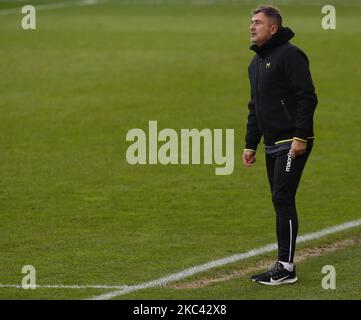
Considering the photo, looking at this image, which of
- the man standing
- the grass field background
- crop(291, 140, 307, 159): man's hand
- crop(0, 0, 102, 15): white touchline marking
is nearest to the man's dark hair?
the man standing

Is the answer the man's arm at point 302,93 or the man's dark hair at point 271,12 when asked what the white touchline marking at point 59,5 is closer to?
the man's dark hair at point 271,12

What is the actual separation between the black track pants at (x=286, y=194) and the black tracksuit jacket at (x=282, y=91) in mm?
207

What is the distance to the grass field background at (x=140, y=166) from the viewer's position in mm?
12602

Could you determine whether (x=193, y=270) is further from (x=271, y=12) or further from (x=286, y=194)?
(x=271, y=12)

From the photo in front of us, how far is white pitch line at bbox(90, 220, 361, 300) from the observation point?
11312mm

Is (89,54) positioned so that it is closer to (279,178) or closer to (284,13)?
(284,13)

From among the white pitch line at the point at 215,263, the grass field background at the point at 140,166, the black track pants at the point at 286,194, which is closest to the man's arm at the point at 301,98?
the black track pants at the point at 286,194

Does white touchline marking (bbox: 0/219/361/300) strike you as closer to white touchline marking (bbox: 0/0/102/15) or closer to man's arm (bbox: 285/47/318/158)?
man's arm (bbox: 285/47/318/158)

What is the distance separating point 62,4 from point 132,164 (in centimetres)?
2869

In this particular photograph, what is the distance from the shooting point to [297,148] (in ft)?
37.1

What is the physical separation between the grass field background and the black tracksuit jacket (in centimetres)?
146

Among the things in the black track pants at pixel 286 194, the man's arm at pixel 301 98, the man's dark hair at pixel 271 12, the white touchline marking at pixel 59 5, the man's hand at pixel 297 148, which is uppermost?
the white touchline marking at pixel 59 5

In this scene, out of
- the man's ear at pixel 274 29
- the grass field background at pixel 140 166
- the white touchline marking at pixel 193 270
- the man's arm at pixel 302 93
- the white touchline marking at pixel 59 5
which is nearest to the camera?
the man's arm at pixel 302 93
